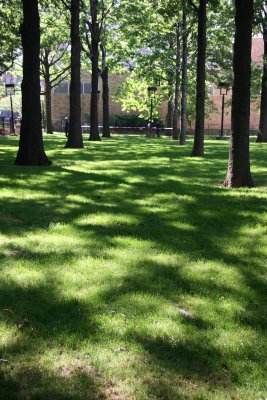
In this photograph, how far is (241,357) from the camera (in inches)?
127

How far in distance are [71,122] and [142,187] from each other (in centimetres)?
1122

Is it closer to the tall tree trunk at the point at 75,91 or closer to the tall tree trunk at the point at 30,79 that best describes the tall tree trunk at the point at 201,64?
the tall tree trunk at the point at 30,79

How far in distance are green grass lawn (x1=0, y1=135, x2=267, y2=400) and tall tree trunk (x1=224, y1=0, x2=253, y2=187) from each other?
1.43 metres

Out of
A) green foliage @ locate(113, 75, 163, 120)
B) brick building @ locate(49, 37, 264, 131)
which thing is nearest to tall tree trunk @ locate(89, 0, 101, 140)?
green foliage @ locate(113, 75, 163, 120)

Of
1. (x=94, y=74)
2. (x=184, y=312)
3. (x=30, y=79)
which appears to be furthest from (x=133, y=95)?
(x=184, y=312)

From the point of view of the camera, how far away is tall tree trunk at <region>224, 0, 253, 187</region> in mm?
9180

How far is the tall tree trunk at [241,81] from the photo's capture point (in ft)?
30.1

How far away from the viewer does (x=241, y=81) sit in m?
9.22

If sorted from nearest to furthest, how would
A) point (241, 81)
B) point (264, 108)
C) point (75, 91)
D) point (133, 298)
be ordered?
1. point (133, 298)
2. point (241, 81)
3. point (75, 91)
4. point (264, 108)

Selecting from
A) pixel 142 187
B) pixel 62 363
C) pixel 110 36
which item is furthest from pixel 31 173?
pixel 110 36

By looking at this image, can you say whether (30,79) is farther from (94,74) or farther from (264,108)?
(264,108)

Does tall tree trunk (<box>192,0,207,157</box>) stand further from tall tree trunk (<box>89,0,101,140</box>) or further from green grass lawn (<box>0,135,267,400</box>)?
tall tree trunk (<box>89,0,101,140</box>)

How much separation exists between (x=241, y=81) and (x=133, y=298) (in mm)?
6407

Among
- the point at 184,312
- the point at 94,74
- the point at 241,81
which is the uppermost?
the point at 94,74
